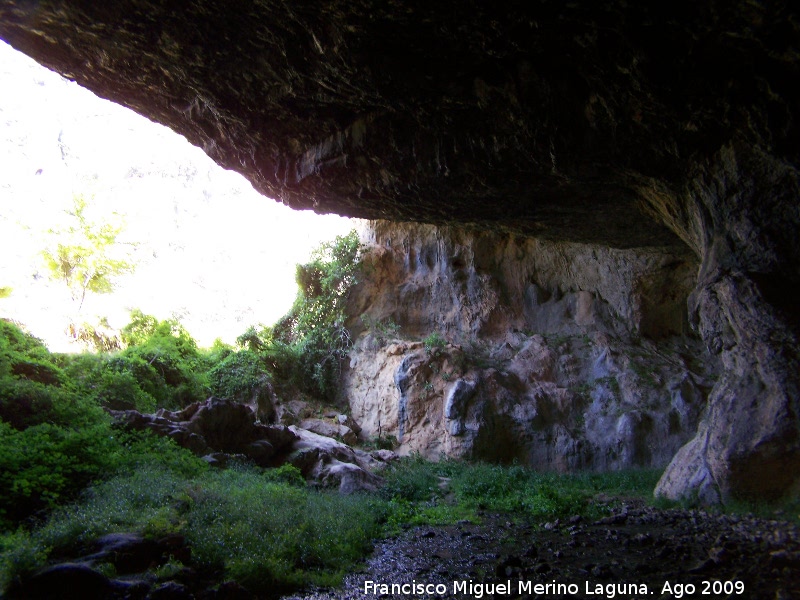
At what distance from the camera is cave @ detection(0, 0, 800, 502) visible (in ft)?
20.6

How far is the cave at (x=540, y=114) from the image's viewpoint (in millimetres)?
6293

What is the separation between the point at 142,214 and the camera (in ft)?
102

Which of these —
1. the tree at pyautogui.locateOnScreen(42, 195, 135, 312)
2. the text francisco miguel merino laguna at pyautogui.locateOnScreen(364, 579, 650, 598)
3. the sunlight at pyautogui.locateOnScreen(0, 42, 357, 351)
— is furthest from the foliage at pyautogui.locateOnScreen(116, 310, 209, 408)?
the text francisco miguel merino laguna at pyautogui.locateOnScreen(364, 579, 650, 598)

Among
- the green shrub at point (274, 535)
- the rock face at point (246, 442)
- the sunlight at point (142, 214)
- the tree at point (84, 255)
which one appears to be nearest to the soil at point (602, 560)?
the green shrub at point (274, 535)

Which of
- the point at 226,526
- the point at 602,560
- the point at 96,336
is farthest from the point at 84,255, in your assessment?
the point at 602,560

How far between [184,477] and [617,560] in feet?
21.3

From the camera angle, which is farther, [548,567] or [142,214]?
[142,214]

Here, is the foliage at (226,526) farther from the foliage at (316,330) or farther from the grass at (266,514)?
the foliage at (316,330)

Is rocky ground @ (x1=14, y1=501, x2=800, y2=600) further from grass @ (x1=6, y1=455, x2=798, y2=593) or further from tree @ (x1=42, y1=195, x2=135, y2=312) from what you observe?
tree @ (x1=42, y1=195, x2=135, y2=312)

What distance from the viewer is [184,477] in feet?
27.0

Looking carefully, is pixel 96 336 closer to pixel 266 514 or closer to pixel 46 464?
pixel 46 464

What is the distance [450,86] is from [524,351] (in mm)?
10929

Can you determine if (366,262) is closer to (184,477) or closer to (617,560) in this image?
(184,477)

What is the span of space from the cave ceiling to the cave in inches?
1.3
